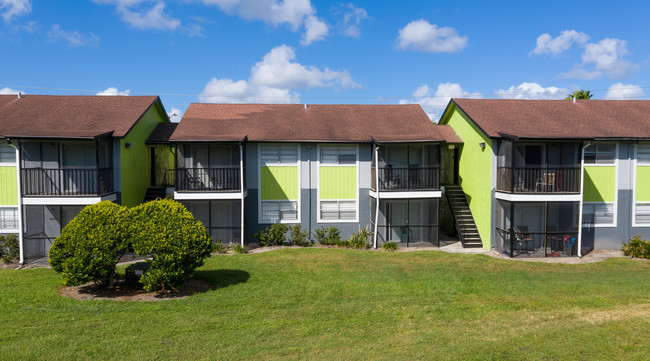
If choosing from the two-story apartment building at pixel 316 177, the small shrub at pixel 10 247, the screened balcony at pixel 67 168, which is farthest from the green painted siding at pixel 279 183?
the small shrub at pixel 10 247

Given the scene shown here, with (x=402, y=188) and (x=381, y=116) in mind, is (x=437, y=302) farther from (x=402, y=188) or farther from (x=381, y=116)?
(x=381, y=116)

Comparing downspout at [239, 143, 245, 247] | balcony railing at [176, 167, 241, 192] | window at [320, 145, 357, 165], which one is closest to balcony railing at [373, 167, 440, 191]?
window at [320, 145, 357, 165]

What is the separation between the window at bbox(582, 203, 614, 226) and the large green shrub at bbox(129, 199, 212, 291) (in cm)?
1542

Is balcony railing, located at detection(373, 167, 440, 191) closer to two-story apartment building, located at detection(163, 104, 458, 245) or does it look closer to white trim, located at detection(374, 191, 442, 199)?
two-story apartment building, located at detection(163, 104, 458, 245)

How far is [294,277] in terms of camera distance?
42.4ft

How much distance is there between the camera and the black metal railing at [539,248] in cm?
1689

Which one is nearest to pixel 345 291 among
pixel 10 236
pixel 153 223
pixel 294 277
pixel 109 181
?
pixel 294 277

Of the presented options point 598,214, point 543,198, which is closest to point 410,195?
point 543,198

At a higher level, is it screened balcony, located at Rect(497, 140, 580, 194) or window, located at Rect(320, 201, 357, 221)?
screened balcony, located at Rect(497, 140, 580, 194)

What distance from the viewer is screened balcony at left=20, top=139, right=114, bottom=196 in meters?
16.0

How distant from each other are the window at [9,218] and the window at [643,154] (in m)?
25.4

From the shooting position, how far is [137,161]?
18906mm

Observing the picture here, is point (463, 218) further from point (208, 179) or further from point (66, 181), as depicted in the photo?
point (66, 181)

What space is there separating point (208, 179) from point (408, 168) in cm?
855
